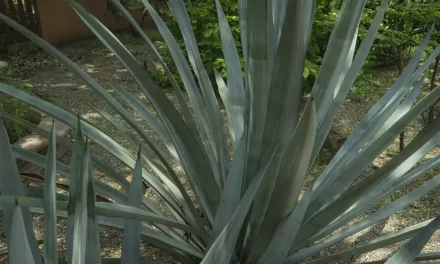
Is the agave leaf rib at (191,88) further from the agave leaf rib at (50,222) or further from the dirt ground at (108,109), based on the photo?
the agave leaf rib at (50,222)

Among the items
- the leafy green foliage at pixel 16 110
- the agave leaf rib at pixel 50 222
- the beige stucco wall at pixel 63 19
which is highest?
the beige stucco wall at pixel 63 19

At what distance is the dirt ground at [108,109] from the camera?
2393 mm

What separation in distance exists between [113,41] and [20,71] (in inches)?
177

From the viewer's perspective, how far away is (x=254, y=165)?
138cm

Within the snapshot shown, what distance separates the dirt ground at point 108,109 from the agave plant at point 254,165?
715mm

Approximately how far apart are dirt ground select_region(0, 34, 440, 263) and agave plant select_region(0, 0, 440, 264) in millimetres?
715

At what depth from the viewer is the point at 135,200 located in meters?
1.16

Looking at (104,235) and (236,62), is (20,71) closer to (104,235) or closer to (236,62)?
(104,235)

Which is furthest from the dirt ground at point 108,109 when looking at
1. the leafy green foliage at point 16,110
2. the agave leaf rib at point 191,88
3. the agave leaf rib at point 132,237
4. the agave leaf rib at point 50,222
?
the agave leaf rib at point 50,222

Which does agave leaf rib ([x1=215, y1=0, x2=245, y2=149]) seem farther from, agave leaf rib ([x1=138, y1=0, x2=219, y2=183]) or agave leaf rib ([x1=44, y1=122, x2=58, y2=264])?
agave leaf rib ([x1=44, y1=122, x2=58, y2=264])

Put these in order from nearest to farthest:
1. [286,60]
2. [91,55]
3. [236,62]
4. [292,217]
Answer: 1. [286,60]
2. [292,217]
3. [236,62]
4. [91,55]

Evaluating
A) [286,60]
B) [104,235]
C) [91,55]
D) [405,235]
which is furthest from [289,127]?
[91,55]

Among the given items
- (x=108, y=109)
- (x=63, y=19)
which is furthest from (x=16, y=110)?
(x=63, y=19)

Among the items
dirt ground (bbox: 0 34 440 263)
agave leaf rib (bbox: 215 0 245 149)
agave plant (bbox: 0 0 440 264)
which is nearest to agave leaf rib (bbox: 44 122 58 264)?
agave plant (bbox: 0 0 440 264)
